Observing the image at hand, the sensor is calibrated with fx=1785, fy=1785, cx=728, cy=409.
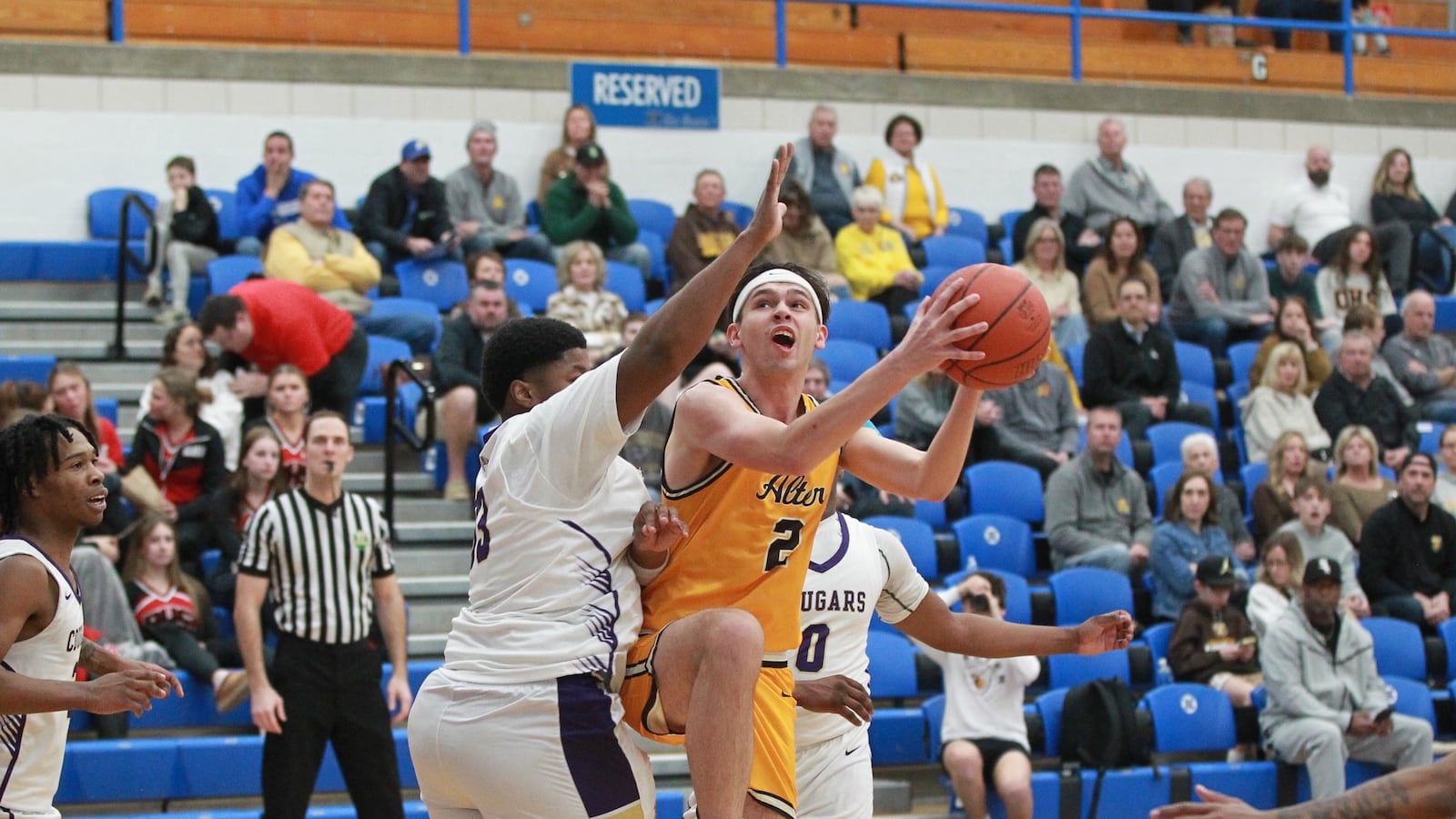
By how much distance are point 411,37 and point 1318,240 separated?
738 centimetres

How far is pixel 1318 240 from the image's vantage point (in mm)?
14461

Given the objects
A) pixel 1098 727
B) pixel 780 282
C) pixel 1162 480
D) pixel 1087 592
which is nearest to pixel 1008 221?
pixel 1162 480

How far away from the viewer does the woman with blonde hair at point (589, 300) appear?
1073 cm

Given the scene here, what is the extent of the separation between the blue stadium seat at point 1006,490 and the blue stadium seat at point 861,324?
1.57 m

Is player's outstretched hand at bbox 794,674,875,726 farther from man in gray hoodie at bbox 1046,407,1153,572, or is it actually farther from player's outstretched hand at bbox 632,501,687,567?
man in gray hoodie at bbox 1046,407,1153,572

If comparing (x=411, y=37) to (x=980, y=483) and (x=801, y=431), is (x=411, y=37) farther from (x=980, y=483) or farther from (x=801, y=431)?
(x=801, y=431)

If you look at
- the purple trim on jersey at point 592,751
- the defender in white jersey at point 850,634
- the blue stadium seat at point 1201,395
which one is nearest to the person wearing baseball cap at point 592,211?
the blue stadium seat at point 1201,395

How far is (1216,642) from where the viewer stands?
9.55 m

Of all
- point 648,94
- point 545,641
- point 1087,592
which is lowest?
point 1087,592

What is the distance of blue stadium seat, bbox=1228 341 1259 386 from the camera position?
41.6ft

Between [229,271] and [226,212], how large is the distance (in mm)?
1223

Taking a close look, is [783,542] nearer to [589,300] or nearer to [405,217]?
A: [589,300]

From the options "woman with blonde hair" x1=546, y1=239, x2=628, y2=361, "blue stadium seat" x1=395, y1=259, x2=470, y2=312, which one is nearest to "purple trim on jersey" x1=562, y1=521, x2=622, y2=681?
"woman with blonde hair" x1=546, y1=239, x2=628, y2=361

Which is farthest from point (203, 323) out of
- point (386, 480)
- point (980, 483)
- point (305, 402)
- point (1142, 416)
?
point (1142, 416)
